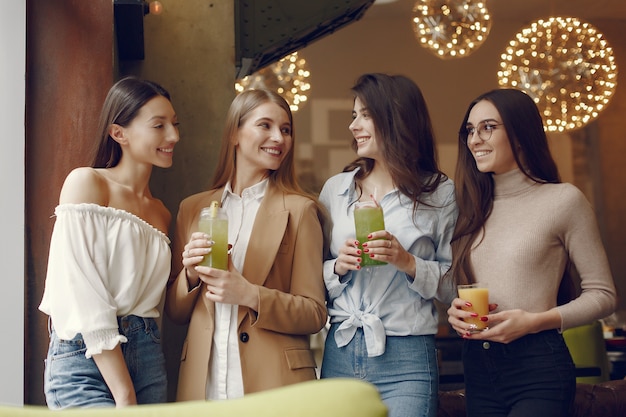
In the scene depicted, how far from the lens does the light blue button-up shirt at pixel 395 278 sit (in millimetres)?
2770

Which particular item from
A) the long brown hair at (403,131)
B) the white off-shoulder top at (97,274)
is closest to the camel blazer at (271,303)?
the white off-shoulder top at (97,274)

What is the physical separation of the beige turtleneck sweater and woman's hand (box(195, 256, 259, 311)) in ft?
2.62

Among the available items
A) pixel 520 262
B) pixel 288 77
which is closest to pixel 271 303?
pixel 520 262

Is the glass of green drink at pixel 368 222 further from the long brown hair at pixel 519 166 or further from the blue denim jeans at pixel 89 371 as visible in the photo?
the blue denim jeans at pixel 89 371

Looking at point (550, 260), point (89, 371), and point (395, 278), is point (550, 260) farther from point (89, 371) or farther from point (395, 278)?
point (89, 371)

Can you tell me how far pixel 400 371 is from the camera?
273 cm

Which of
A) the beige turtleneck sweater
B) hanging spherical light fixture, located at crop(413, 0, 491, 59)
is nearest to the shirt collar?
the beige turtleneck sweater

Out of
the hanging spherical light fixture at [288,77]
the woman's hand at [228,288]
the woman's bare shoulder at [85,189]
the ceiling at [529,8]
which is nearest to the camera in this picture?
the woman's bare shoulder at [85,189]

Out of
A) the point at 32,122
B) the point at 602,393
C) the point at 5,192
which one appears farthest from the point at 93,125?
the point at 602,393

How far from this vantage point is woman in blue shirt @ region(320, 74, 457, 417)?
2727mm

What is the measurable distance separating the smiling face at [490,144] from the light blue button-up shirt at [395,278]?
166 mm

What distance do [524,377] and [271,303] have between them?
85cm

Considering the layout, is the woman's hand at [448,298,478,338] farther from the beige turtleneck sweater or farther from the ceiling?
the ceiling

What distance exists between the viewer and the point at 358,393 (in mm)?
1221
